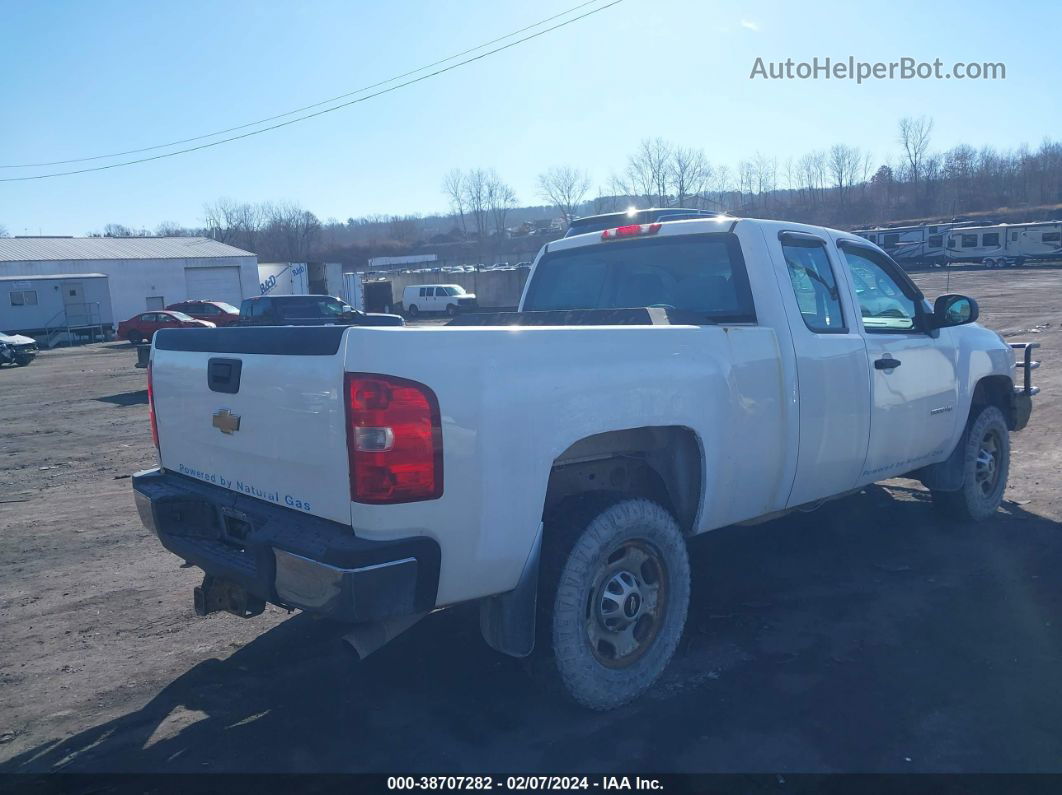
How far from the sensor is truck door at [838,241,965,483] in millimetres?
5191

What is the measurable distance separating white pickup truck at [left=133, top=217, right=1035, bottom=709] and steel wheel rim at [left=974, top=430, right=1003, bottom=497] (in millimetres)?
1106

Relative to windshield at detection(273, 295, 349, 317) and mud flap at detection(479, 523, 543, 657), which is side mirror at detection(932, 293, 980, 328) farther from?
windshield at detection(273, 295, 349, 317)

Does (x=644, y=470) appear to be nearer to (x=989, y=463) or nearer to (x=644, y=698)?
(x=644, y=698)

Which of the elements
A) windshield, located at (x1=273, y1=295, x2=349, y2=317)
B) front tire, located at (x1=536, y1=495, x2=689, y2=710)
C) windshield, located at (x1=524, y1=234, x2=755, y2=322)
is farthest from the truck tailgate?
windshield, located at (x1=273, y1=295, x2=349, y2=317)

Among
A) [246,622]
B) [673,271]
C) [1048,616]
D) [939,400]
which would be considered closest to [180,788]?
[246,622]

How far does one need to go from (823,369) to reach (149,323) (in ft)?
116

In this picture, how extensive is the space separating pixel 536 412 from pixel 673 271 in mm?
2124

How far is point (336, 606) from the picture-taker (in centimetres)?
294

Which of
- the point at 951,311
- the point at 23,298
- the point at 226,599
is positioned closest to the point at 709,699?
the point at 226,599

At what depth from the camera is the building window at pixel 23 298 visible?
38469 mm

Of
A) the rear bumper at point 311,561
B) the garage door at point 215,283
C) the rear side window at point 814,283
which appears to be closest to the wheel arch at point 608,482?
the rear bumper at point 311,561

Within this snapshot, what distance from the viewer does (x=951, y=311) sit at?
5.69 m

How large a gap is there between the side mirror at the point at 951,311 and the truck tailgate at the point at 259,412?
4.29 m

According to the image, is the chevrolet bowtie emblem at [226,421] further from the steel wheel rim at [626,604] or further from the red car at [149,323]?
the red car at [149,323]
